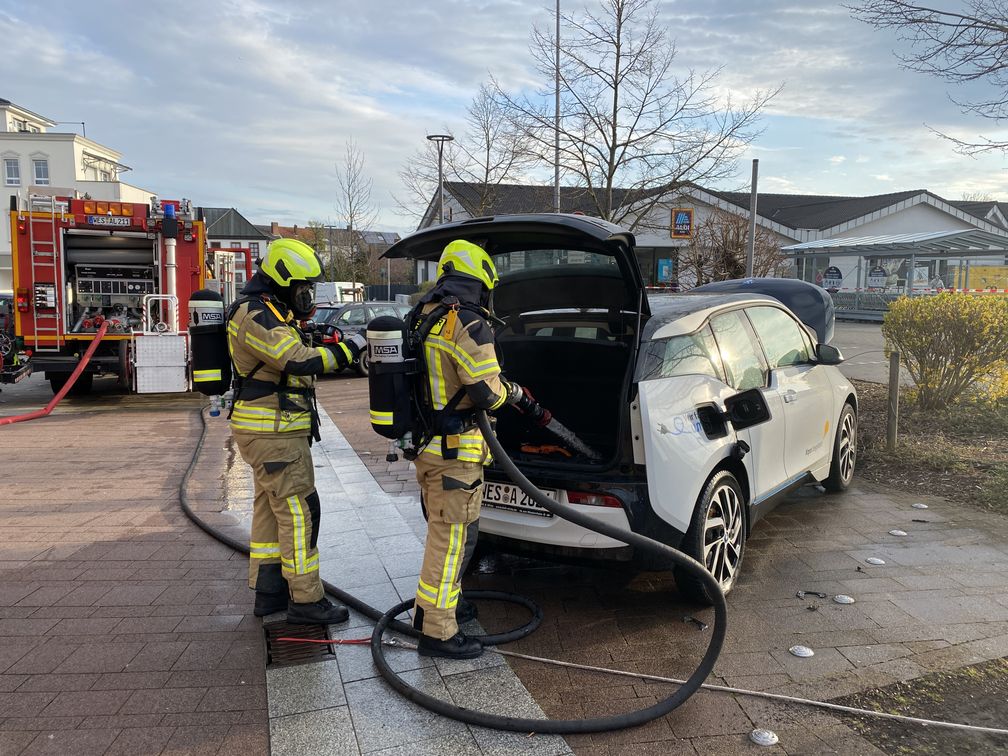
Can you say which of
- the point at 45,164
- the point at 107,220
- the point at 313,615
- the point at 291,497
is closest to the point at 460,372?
the point at 291,497

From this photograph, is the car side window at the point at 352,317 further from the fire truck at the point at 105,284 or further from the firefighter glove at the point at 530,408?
the firefighter glove at the point at 530,408

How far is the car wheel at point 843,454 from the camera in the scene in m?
5.71

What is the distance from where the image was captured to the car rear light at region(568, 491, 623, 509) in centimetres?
347

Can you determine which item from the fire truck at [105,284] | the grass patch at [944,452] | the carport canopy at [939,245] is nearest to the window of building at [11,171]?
the fire truck at [105,284]

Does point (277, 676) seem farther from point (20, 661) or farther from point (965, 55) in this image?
point (965, 55)

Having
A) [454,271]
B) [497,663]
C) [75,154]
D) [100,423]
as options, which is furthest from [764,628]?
[75,154]

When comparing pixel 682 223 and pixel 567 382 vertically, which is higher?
pixel 682 223

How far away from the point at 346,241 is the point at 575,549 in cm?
4286

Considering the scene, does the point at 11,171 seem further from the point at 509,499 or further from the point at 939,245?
the point at 509,499

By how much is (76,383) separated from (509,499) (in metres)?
11.3

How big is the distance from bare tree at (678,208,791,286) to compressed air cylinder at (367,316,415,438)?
1428 centimetres

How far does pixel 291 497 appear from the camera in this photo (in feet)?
12.1

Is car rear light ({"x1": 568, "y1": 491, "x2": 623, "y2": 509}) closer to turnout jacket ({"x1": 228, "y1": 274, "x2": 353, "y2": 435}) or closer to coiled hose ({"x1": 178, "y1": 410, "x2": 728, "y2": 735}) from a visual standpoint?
coiled hose ({"x1": 178, "y1": 410, "x2": 728, "y2": 735})

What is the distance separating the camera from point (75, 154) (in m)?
46.3
